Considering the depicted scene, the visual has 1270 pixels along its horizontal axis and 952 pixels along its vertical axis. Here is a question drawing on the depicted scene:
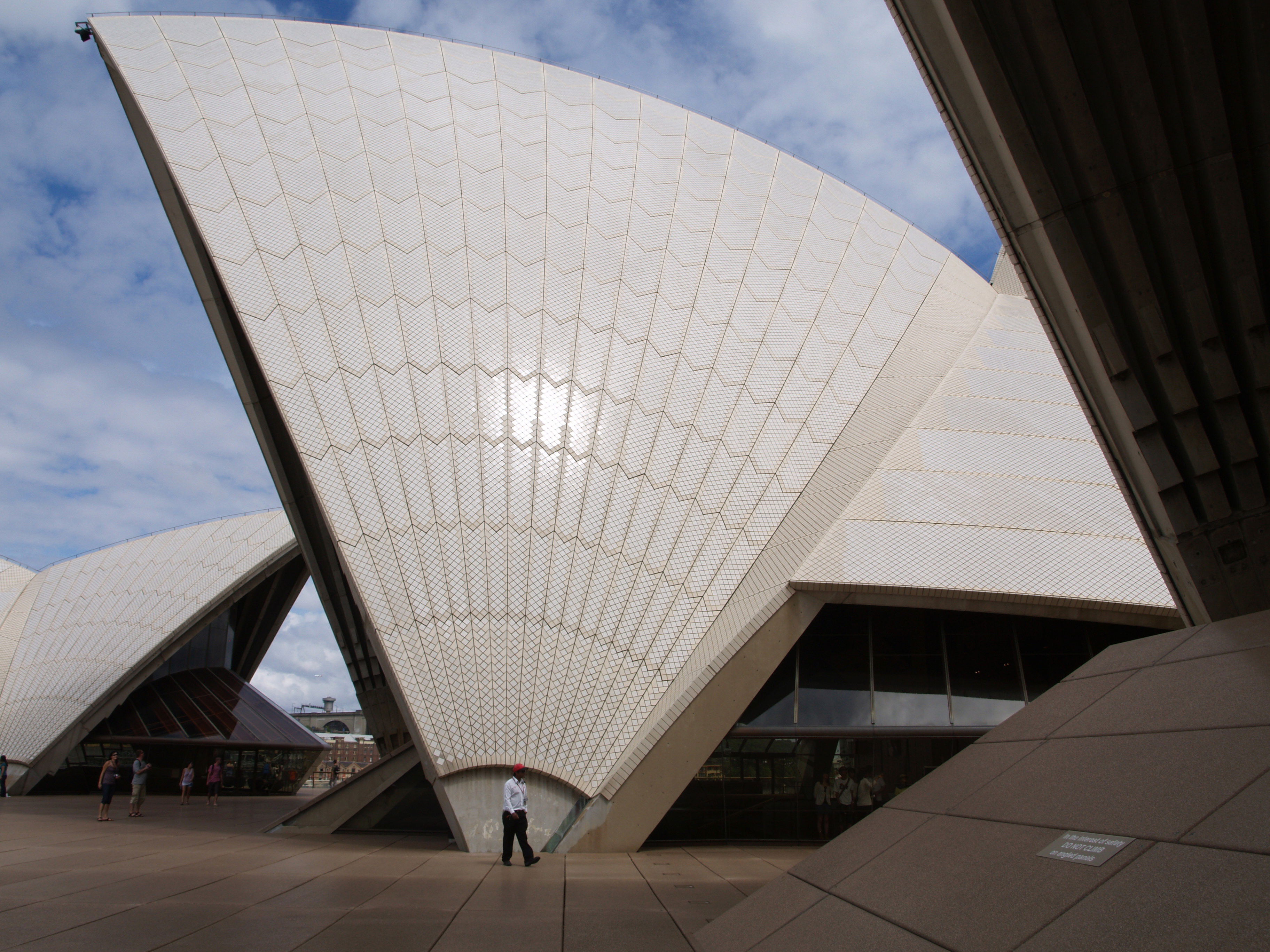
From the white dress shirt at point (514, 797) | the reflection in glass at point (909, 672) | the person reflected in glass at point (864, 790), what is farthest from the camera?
the person reflected in glass at point (864, 790)

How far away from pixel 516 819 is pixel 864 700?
538 cm

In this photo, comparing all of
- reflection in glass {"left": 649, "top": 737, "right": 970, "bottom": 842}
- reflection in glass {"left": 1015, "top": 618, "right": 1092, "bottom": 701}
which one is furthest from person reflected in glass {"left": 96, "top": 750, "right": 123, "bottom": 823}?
reflection in glass {"left": 1015, "top": 618, "right": 1092, "bottom": 701}

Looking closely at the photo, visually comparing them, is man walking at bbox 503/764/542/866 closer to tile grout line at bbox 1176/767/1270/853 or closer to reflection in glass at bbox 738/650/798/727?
reflection in glass at bbox 738/650/798/727

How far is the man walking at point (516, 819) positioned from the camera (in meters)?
8.59

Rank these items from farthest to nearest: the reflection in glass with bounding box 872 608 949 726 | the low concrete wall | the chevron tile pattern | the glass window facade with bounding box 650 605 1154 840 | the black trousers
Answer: the low concrete wall, the glass window facade with bounding box 650 605 1154 840, the reflection in glass with bounding box 872 608 949 726, the chevron tile pattern, the black trousers

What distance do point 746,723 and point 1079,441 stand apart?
733cm

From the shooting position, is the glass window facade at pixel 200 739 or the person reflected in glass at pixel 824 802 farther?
the glass window facade at pixel 200 739

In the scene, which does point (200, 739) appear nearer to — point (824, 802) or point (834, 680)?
point (824, 802)

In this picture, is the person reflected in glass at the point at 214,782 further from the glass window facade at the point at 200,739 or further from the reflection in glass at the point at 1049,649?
the reflection in glass at the point at 1049,649

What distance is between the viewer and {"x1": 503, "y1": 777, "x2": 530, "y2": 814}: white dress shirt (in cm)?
880

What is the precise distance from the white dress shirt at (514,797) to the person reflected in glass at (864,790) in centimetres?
556

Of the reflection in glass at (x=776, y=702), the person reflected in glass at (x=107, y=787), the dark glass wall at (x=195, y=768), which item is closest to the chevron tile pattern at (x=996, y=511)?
the reflection in glass at (x=776, y=702)

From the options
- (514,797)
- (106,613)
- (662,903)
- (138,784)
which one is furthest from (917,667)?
(106,613)

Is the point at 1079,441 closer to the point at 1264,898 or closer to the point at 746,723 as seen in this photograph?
the point at 746,723
